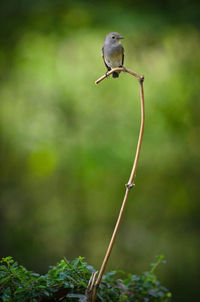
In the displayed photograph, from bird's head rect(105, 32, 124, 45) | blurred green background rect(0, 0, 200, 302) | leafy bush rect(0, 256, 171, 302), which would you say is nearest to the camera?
leafy bush rect(0, 256, 171, 302)

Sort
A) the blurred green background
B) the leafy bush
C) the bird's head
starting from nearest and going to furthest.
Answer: the leafy bush → the bird's head → the blurred green background

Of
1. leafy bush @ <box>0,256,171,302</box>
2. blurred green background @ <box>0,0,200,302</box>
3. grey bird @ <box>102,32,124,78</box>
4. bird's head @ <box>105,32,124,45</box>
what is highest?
blurred green background @ <box>0,0,200,302</box>

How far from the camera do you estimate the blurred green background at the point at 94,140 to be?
3.47m

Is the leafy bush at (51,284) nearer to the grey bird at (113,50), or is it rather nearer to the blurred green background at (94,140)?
the grey bird at (113,50)

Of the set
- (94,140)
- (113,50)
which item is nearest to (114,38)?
(113,50)

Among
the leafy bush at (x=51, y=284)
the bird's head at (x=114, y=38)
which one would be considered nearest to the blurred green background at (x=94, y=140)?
the bird's head at (x=114, y=38)

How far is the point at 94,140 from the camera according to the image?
3.68 meters

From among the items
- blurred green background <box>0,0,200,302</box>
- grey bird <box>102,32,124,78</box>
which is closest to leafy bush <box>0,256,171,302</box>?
grey bird <box>102,32,124,78</box>

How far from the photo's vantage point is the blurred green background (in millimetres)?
3473

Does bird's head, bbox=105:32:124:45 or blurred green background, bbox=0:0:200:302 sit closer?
bird's head, bbox=105:32:124:45

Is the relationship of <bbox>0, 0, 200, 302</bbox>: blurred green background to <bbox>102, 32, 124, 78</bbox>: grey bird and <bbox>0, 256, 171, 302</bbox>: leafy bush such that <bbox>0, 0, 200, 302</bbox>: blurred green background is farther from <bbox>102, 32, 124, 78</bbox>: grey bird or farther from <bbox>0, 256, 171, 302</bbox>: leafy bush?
<bbox>0, 256, 171, 302</bbox>: leafy bush

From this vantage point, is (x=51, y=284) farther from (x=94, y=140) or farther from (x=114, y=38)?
(x=94, y=140)

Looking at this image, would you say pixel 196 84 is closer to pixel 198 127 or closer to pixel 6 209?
pixel 198 127

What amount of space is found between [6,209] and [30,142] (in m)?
0.72
